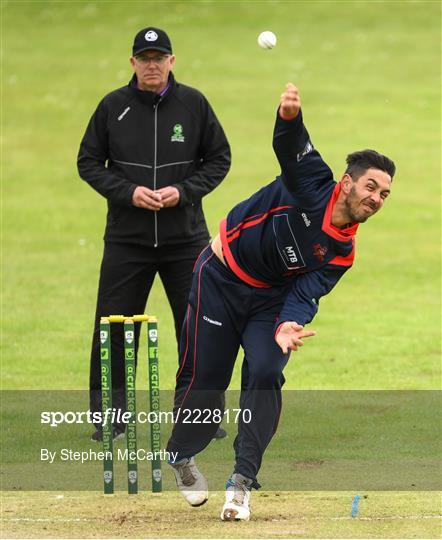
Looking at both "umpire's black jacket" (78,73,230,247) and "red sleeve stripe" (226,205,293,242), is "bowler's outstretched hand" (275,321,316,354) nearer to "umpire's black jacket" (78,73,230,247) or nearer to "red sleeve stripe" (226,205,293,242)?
"red sleeve stripe" (226,205,293,242)

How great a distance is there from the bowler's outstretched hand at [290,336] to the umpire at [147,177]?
7.58 ft

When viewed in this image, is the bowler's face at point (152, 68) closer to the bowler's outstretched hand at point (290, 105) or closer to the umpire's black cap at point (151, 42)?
the umpire's black cap at point (151, 42)

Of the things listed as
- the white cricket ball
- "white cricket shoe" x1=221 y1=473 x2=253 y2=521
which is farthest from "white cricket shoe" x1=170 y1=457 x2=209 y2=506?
the white cricket ball

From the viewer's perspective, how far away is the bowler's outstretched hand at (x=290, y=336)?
272 inches

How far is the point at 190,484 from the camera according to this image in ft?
24.8

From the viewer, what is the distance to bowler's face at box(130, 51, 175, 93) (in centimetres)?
904

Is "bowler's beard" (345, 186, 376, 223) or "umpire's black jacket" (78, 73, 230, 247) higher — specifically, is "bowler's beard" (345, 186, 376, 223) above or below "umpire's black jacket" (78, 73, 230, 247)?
below

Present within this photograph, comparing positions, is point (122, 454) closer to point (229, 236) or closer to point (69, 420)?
point (69, 420)

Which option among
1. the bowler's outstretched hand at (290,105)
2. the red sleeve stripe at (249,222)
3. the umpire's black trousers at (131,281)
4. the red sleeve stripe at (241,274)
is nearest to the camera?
the bowler's outstretched hand at (290,105)

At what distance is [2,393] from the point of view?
36.7ft

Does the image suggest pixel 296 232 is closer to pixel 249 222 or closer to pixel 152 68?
pixel 249 222

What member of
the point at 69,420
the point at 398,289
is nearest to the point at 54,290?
the point at 398,289

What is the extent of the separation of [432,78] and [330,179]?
21.7 m

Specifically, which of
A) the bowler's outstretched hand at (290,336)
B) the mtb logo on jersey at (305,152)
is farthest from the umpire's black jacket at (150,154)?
the bowler's outstretched hand at (290,336)
